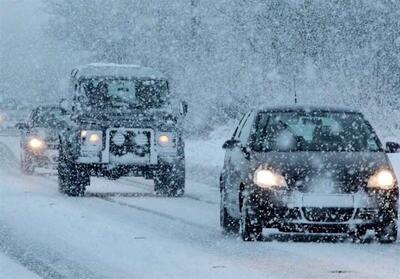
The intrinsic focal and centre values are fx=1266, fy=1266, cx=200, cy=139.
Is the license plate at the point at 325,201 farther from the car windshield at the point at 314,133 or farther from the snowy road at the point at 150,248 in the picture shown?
the car windshield at the point at 314,133

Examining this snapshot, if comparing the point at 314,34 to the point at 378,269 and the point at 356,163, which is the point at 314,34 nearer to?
the point at 356,163

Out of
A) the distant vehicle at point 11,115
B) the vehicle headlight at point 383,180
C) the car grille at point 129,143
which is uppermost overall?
the distant vehicle at point 11,115

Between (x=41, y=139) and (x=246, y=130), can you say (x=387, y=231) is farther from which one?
(x=41, y=139)

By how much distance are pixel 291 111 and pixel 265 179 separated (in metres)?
1.62

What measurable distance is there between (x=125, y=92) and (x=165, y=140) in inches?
73.0

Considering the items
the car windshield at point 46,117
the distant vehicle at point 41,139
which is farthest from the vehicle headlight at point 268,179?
the car windshield at point 46,117

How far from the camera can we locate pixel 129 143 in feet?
69.5

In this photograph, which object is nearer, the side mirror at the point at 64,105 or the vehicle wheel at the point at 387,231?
the vehicle wheel at the point at 387,231

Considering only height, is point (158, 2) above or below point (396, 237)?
above

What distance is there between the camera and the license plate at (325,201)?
13.0 metres

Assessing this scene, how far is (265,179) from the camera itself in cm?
1315

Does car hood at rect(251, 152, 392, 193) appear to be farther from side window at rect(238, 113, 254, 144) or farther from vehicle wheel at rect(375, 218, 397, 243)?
side window at rect(238, 113, 254, 144)

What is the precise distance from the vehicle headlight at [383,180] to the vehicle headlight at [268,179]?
929 millimetres

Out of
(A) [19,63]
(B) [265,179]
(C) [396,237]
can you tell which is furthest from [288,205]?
(A) [19,63]
